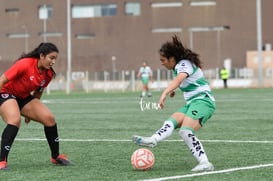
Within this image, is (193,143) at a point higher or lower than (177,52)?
lower

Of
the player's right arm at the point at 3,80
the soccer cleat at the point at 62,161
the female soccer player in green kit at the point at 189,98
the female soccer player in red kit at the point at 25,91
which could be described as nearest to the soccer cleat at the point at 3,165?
the female soccer player in red kit at the point at 25,91

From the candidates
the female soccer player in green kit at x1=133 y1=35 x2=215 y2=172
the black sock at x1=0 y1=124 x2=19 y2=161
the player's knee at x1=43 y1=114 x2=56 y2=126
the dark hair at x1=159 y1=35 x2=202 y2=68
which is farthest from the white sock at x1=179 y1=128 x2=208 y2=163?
the black sock at x1=0 y1=124 x2=19 y2=161

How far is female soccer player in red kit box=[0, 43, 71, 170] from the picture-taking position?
9.54 meters

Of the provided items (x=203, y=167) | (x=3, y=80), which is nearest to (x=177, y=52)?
(x=203, y=167)

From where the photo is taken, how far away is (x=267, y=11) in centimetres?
8225

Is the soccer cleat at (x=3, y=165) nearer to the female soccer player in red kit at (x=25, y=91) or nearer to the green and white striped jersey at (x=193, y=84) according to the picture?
the female soccer player in red kit at (x=25, y=91)

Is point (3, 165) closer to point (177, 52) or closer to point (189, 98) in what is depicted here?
point (189, 98)

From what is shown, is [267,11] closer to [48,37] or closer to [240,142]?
[48,37]

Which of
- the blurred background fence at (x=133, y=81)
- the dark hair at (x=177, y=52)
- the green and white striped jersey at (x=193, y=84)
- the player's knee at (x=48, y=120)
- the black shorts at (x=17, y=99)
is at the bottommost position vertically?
the blurred background fence at (x=133, y=81)

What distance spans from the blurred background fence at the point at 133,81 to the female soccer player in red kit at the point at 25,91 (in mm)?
53633

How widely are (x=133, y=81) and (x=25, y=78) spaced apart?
2223 inches

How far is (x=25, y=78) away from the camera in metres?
9.67

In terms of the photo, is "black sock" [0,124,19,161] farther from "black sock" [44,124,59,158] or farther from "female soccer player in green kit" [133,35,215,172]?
"female soccer player in green kit" [133,35,215,172]

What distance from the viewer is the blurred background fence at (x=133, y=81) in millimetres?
66375
